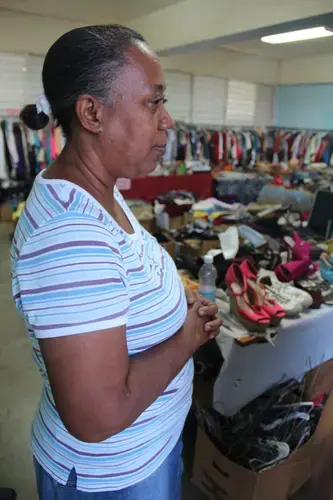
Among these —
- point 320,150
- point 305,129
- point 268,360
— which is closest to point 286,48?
point 305,129

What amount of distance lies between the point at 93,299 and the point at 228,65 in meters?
8.16

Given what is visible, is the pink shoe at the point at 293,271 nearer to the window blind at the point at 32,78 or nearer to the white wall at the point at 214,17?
the white wall at the point at 214,17

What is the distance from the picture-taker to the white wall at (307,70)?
7729 mm

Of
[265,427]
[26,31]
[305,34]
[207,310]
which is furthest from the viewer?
[26,31]

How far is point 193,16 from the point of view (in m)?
5.01

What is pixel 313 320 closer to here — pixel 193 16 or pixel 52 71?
pixel 52 71

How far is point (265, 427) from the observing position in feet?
5.30

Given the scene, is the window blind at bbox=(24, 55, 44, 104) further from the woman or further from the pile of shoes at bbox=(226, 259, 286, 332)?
the woman

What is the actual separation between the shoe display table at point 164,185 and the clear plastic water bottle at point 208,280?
353cm

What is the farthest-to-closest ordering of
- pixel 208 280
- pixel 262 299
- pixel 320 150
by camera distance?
1. pixel 320 150
2. pixel 208 280
3. pixel 262 299

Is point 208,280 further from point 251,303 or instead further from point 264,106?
point 264,106

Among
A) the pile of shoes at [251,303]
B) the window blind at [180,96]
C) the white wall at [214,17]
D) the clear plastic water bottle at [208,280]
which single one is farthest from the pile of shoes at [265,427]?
the window blind at [180,96]

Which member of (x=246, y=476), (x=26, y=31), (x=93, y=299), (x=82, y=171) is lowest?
(x=246, y=476)

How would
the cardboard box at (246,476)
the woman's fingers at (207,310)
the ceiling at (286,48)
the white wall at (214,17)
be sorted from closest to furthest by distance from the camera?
the woman's fingers at (207,310) < the cardboard box at (246,476) < the white wall at (214,17) < the ceiling at (286,48)
